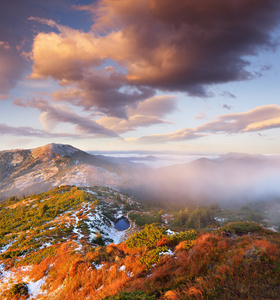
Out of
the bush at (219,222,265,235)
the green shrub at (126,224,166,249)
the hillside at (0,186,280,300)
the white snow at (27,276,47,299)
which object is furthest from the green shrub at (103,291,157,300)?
the bush at (219,222,265,235)

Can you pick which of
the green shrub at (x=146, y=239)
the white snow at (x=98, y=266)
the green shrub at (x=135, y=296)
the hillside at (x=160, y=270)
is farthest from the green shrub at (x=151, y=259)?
the green shrub at (x=135, y=296)

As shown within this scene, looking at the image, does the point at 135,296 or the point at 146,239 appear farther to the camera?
the point at 146,239

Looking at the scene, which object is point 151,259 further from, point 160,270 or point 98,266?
point 98,266

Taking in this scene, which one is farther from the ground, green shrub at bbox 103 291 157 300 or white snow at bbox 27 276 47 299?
green shrub at bbox 103 291 157 300

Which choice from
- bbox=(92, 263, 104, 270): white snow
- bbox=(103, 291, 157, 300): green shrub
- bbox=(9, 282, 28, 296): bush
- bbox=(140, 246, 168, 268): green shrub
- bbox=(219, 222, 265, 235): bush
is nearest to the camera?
bbox=(103, 291, 157, 300): green shrub

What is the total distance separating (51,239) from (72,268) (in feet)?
65.1

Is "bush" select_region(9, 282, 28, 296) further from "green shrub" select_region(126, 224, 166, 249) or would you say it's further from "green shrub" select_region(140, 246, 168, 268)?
"green shrub" select_region(140, 246, 168, 268)

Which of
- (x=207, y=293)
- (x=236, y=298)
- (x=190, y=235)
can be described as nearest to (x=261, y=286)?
(x=236, y=298)

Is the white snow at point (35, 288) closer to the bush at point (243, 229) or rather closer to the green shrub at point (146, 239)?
the green shrub at point (146, 239)

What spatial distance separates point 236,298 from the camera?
5.21m

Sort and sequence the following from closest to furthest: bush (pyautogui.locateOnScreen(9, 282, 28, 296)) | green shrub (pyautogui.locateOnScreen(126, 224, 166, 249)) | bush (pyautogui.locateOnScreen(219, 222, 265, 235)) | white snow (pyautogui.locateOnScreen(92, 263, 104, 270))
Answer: bush (pyautogui.locateOnScreen(9, 282, 28, 296)) → white snow (pyautogui.locateOnScreen(92, 263, 104, 270)) → green shrub (pyautogui.locateOnScreen(126, 224, 166, 249)) → bush (pyautogui.locateOnScreen(219, 222, 265, 235))

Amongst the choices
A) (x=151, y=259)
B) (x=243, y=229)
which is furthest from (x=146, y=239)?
(x=243, y=229)

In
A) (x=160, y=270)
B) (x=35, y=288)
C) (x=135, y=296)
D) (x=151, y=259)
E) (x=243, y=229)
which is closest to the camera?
(x=135, y=296)

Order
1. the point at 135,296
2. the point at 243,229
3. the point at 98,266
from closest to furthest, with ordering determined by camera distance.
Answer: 1. the point at 135,296
2. the point at 98,266
3. the point at 243,229
